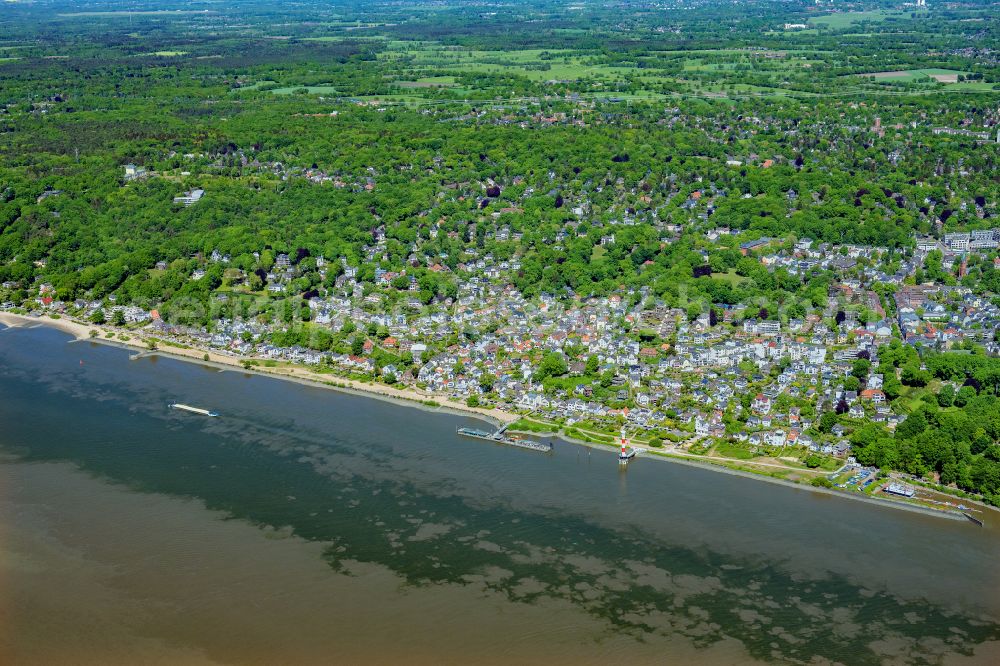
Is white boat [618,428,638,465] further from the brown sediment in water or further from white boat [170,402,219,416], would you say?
white boat [170,402,219,416]

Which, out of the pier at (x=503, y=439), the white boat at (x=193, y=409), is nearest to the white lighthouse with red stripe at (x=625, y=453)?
the pier at (x=503, y=439)

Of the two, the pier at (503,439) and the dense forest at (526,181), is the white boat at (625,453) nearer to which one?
the pier at (503,439)

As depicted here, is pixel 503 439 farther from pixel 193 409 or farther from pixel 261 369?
pixel 261 369

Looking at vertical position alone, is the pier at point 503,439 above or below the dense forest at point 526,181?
below

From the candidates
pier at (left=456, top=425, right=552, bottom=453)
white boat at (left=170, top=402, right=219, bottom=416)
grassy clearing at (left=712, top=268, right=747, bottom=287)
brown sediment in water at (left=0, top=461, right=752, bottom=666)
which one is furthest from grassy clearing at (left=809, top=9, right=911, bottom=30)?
brown sediment in water at (left=0, top=461, right=752, bottom=666)

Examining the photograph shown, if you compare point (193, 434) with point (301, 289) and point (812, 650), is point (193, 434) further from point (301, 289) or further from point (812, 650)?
point (812, 650)

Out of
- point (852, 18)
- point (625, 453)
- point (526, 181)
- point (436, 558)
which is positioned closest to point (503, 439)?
point (625, 453)

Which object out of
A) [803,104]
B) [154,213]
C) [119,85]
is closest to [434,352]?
[154,213]
